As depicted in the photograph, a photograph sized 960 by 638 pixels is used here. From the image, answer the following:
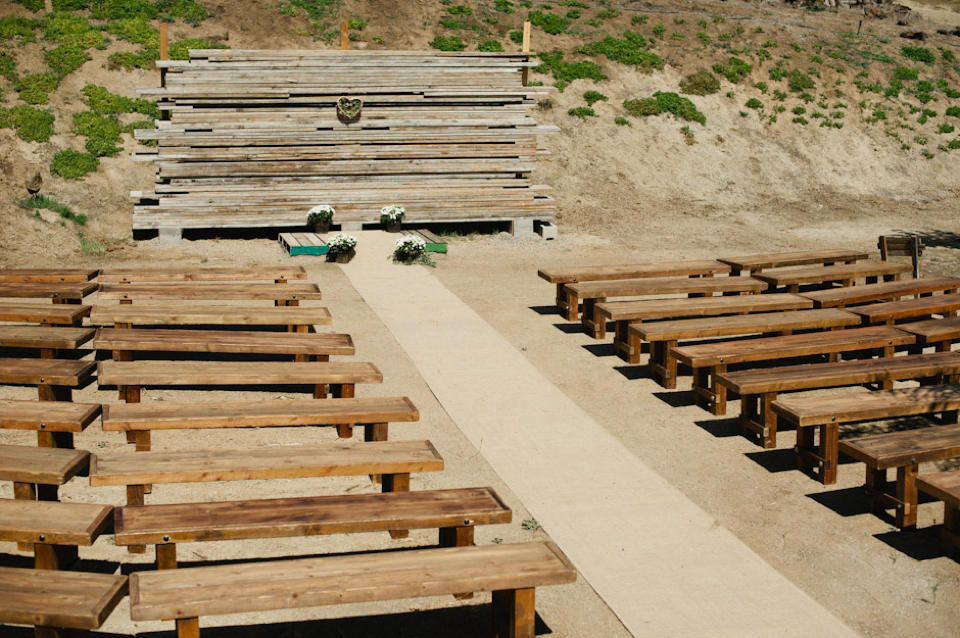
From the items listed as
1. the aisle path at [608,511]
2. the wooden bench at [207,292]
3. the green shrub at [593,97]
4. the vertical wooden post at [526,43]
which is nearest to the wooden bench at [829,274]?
the aisle path at [608,511]

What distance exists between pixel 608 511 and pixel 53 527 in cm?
390

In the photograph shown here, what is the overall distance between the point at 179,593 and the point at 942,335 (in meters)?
8.80

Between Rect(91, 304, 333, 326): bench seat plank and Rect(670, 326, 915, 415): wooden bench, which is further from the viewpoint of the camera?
Rect(91, 304, 333, 326): bench seat plank

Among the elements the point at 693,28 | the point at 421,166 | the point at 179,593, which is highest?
the point at 693,28

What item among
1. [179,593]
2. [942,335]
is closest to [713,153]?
[942,335]

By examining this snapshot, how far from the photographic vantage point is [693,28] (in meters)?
28.6

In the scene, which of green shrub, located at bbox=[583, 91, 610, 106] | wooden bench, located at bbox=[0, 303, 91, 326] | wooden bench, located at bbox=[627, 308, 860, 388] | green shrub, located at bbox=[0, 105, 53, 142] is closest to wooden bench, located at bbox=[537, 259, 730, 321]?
wooden bench, located at bbox=[627, 308, 860, 388]

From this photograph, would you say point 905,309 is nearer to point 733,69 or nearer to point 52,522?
point 52,522

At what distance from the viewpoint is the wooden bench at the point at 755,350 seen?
9.56 meters

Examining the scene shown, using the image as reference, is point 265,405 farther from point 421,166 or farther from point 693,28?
point 693,28

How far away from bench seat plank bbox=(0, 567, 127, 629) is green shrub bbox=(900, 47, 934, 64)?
30.6 meters

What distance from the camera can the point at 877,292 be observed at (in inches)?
495

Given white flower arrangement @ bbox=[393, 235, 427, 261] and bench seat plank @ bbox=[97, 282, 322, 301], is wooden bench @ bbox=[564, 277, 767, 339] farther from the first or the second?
white flower arrangement @ bbox=[393, 235, 427, 261]

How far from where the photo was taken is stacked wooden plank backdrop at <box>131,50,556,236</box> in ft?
57.3
